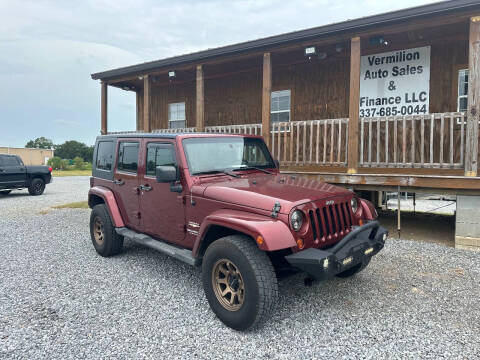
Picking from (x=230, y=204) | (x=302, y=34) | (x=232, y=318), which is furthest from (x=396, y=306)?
(x=302, y=34)

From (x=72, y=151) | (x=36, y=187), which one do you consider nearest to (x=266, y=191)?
(x=36, y=187)

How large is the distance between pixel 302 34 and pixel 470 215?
197 inches

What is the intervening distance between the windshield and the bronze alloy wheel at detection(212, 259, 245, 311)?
1.17 m

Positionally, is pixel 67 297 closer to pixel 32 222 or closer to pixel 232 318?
pixel 232 318

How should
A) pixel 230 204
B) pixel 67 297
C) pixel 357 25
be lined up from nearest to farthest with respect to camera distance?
1. pixel 230 204
2. pixel 67 297
3. pixel 357 25

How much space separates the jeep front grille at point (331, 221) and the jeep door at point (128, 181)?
257 centimetres

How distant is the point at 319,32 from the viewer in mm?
7395

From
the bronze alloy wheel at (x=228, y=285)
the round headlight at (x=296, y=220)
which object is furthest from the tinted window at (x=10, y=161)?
the round headlight at (x=296, y=220)

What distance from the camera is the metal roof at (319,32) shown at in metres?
6.05

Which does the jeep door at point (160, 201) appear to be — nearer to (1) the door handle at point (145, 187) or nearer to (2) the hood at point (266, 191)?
(1) the door handle at point (145, 187)

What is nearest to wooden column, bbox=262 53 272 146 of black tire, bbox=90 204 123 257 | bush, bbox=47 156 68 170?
black tire, bbox=90 204 123 257

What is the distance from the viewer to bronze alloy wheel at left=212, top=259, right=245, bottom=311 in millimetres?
3146

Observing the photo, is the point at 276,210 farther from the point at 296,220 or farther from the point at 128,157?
the point at 128,157

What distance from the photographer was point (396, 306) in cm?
365
